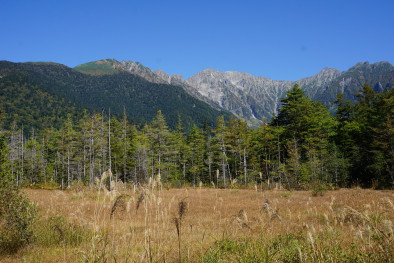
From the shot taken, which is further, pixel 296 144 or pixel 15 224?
pixel 296 144

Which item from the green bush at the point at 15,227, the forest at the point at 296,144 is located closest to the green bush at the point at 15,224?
the green bush at the point at 15,227

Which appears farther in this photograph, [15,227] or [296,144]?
[296,144]

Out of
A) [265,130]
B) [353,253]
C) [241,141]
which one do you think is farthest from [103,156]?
[353,253]

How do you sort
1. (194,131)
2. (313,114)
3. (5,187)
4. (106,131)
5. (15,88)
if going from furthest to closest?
(15,88) < (194,131) < (106,131) < (313,114) < (5,187)

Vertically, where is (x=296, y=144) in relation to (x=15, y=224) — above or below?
above

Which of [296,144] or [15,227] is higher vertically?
[296,144]

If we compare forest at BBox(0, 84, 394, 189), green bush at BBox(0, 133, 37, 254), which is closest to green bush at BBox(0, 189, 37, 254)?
green bush at BBox(0, 133, 37, 254)

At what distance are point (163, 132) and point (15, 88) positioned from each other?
200 meters

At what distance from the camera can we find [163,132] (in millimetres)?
36625

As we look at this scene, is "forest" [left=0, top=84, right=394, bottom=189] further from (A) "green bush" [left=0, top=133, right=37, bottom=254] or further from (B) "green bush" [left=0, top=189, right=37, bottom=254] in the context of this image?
(B) "green bush" [left=0, top=189, right=37, bottom=254]

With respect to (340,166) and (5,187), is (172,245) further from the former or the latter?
(340,166)

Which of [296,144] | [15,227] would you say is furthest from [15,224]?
[296,144]

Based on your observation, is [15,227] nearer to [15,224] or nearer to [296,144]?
[15,224]

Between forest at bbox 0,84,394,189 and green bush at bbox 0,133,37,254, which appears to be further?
forest at bbox 0,84,394,189
